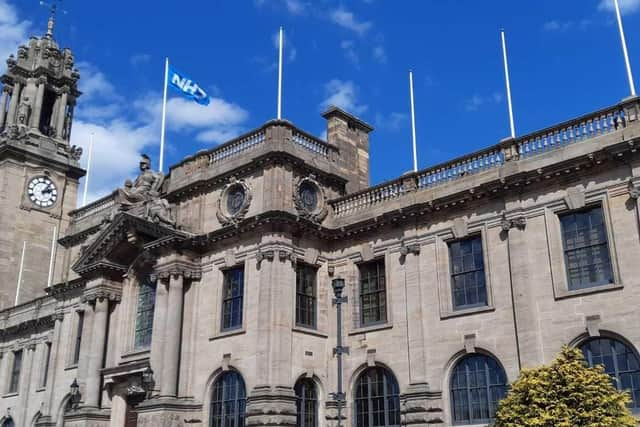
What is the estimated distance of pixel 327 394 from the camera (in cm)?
2739

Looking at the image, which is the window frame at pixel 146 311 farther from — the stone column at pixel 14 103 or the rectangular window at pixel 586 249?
the stone column at pixel 14 103

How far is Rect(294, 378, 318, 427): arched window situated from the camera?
26.6 meters

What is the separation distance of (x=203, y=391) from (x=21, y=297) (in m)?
25.1

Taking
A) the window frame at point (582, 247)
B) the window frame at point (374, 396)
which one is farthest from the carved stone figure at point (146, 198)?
the window frame at point (582, 247)

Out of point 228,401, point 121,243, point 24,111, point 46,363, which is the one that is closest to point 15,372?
point 46,363

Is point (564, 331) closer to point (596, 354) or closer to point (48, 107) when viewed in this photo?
point (596, 354)

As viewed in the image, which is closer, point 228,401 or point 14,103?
point 228,401

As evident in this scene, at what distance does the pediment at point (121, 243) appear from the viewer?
30469 mm

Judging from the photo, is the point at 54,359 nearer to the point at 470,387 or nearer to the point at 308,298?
the point at 308,298

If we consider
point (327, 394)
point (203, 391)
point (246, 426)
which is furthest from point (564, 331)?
point (203, 391)

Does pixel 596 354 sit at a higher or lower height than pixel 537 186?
lower

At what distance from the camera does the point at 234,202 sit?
29828 millimetres

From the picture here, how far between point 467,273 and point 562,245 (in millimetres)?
3521

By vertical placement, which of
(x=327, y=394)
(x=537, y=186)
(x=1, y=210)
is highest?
(x=1, y=210)
